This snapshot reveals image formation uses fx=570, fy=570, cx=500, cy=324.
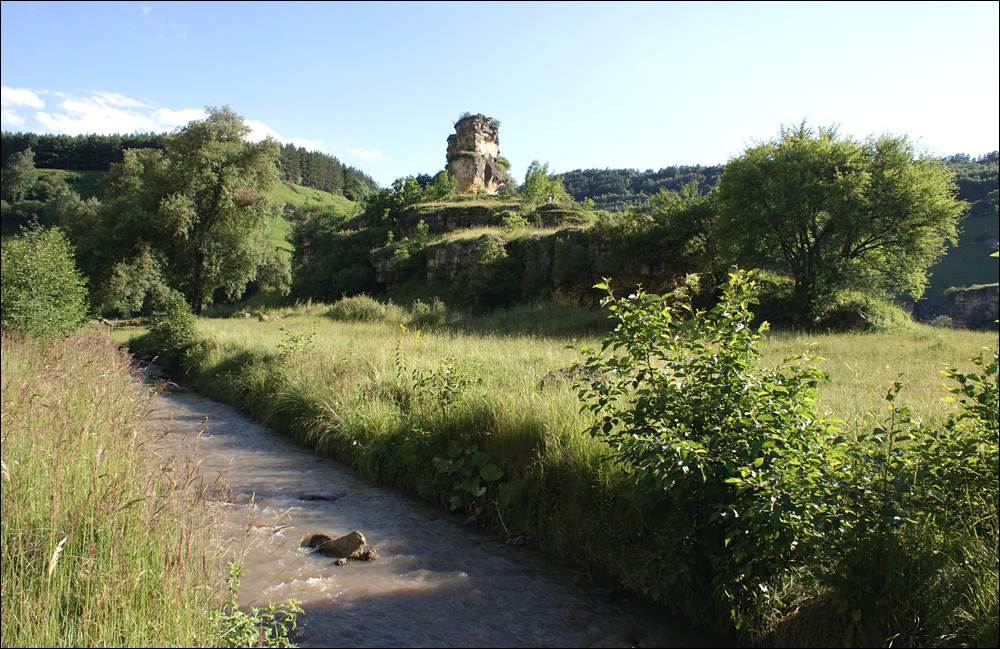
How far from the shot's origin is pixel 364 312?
27.5 meters

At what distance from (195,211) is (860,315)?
30.8 meters

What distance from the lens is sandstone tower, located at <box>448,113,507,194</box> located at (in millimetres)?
61844

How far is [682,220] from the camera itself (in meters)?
25.0

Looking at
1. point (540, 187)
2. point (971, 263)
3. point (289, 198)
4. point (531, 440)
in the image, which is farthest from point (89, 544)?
point (289, 198)

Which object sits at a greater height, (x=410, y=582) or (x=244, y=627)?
(x=244, y=627)

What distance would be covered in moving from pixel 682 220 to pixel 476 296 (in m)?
11.4

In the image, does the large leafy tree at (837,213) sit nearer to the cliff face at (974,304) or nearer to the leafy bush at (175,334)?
the cliff face at (974,304)

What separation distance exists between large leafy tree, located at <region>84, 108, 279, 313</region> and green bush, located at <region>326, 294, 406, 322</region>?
7.29 m

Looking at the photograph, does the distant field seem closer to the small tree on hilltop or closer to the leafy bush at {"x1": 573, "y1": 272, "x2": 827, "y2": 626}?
the small tree on hilltop

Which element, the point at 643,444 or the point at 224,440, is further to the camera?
the point at 224,440

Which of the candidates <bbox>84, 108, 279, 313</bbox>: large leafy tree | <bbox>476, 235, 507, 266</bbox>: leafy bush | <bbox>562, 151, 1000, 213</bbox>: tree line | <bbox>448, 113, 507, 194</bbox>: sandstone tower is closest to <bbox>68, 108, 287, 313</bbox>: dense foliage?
<bbox>84, 108, 279, 313</bbox>: large leafy tree

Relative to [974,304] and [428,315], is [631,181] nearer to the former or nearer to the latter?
[974,304]

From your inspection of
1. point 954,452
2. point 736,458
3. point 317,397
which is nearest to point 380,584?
point 736,458

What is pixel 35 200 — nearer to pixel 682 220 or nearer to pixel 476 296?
pixel 476 296
